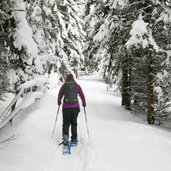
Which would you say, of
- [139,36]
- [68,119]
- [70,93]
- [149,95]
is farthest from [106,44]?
[68,119]

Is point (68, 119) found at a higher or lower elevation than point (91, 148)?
higher

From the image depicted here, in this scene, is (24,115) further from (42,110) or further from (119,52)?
(119,52)

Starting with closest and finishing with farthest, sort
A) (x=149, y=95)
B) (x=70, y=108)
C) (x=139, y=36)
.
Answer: (x=70, y=108) < (x=139, y=36) < (x=149, y=95)

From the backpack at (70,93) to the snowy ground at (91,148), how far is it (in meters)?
1.42

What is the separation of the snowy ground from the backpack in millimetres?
1418

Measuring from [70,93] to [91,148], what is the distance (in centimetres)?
183

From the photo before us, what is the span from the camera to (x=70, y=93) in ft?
35.6

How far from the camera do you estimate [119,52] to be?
16375mm

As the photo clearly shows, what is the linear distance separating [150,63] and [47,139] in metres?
6.01

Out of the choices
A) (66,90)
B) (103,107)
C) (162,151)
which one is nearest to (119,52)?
(103,107)

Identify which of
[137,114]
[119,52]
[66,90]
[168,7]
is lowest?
[137,114]

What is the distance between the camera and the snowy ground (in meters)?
8.84

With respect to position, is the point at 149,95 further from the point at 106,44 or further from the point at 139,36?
the point at 106,44

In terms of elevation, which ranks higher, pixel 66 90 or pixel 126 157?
pixel 66 90
